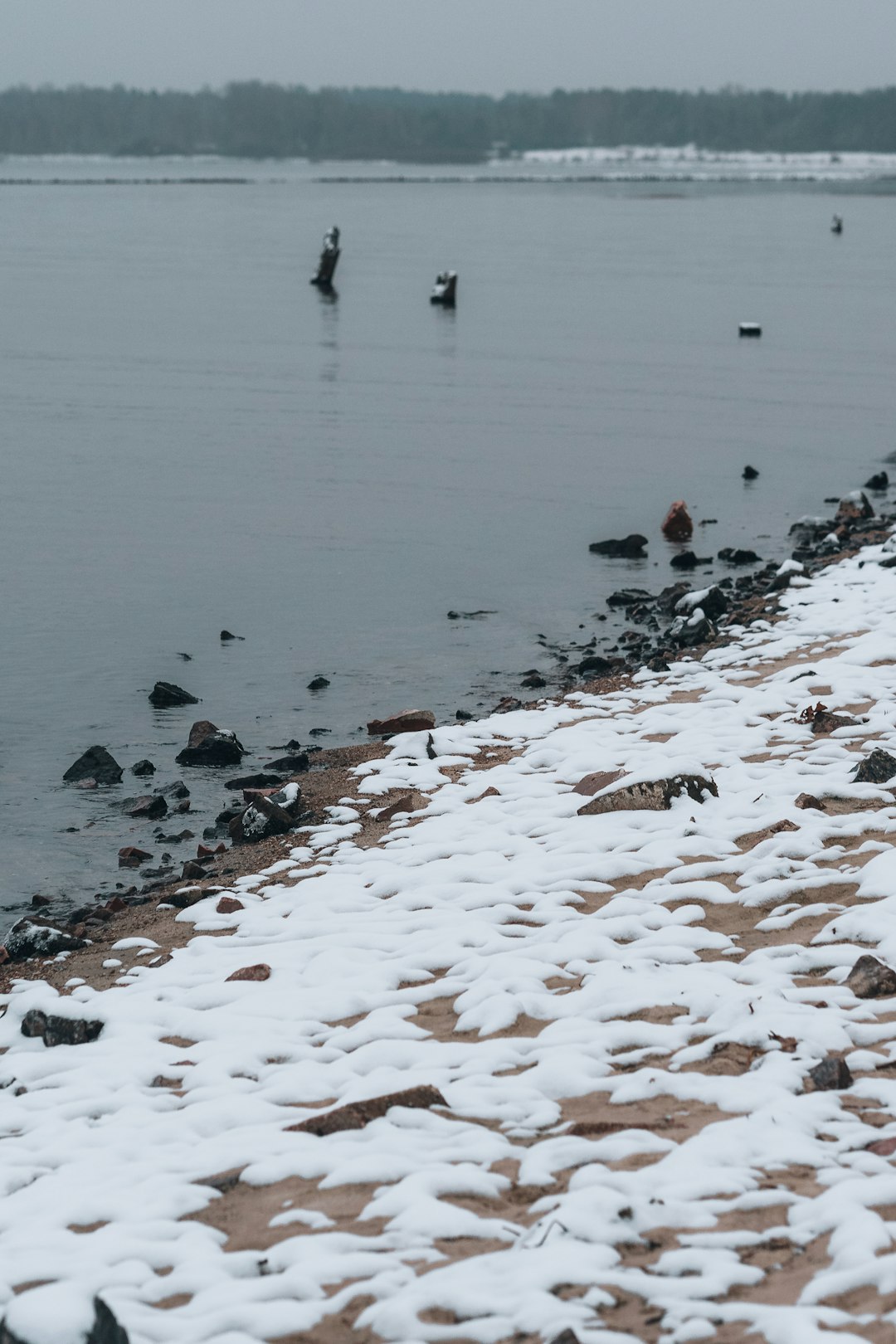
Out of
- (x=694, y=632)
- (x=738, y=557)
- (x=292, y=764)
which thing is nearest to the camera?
(x=292, y=764)

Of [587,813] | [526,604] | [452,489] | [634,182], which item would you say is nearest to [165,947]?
[587,813]

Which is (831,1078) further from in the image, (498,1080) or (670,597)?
(670,597)

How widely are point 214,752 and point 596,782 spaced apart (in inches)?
134

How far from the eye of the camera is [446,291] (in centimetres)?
4744

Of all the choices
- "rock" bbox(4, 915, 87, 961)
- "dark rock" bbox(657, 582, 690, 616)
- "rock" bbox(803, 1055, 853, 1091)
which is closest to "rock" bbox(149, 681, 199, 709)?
"rock" bbox(4, 915, 87, 961)

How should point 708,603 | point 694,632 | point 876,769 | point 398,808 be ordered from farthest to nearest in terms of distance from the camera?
1. point 708,603
2. point 694,632
3. point 398,808
4. point 876,769

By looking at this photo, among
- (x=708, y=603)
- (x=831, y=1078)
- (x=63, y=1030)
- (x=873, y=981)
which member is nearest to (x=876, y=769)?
(x=873, y=981)

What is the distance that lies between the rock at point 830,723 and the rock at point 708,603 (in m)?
4.43

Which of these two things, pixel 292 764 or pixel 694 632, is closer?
pixel 292 764

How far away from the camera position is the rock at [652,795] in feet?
30.6

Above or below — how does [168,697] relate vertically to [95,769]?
above

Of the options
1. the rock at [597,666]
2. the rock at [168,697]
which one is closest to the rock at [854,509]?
the rock at [597,666]

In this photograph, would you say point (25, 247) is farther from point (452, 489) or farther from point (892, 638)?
point (892, 638)

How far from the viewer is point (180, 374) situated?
111ft
